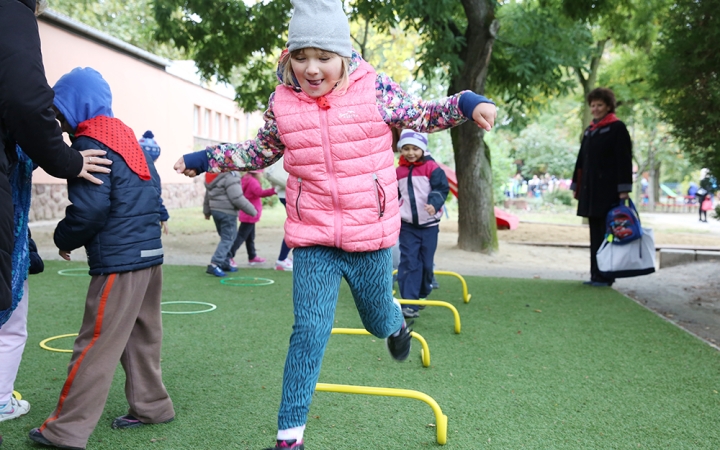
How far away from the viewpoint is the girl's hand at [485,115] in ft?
9.11

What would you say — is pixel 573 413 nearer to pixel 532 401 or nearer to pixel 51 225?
pixel 532 401

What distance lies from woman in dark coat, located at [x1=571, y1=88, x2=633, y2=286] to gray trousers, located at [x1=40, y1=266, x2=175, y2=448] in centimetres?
628

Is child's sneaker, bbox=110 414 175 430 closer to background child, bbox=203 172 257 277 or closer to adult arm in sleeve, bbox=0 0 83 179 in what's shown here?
adult arm in sleeve, bbox=0 0 83 179

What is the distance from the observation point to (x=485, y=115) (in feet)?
9.14

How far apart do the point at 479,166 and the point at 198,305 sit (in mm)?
7256

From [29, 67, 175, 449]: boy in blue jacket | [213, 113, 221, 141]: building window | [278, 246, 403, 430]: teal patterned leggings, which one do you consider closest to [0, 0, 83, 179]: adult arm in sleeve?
[29, 67, 175, 449]: boy in blue jacket

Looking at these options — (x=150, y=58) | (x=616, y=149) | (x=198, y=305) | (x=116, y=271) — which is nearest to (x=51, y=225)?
(x=150, y=58)

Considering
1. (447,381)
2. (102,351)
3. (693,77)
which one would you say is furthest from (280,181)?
(102,351)

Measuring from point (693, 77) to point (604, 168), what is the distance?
1.47m

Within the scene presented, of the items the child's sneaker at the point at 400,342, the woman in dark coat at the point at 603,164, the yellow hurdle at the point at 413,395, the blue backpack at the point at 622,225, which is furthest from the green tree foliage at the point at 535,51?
A: the yellow hurdle at the point at 413,395

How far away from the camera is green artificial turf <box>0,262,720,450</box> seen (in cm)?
338

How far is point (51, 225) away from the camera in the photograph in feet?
57.8

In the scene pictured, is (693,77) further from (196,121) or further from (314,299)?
(196,121)

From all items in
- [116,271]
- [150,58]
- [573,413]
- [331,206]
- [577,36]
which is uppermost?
[150,58]
